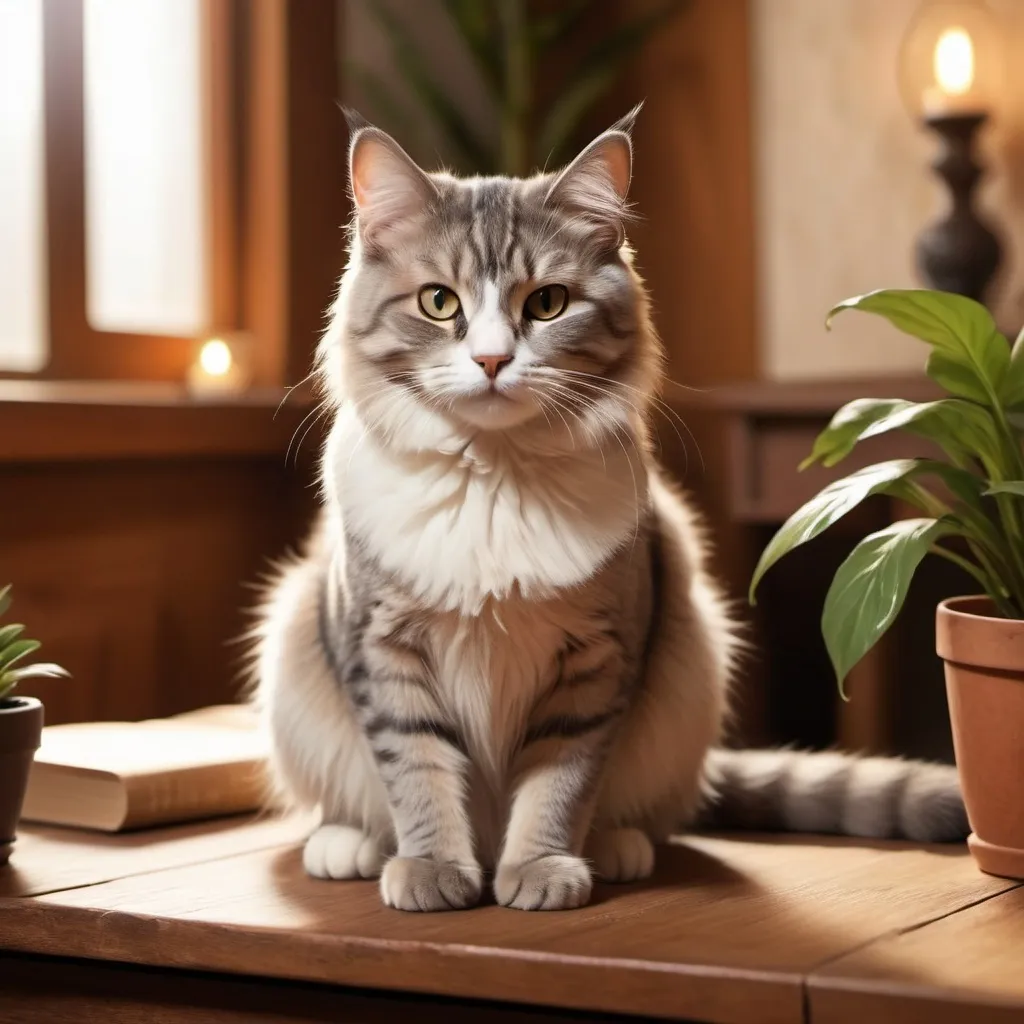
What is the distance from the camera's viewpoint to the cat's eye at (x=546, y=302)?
3.63ft

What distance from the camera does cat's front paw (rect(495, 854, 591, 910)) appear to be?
1.06m

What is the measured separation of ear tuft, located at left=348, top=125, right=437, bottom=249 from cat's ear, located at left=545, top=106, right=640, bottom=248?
10 centimetres

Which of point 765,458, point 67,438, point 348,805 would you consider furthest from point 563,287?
point 765,458

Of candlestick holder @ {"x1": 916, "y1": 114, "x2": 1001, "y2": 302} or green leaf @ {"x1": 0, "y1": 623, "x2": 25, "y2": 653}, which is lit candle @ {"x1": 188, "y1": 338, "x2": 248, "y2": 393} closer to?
green leaf @ {"x1": 0, "y1": 623, "x2": 25, "y2": 653}

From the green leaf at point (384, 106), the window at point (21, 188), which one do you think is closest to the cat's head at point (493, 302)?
the window at point (21, 188)

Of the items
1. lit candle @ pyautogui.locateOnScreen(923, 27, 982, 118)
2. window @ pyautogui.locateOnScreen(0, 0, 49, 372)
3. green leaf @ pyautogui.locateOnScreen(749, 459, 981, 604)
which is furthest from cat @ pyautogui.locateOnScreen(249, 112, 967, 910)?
lit candle @ pyautogui.locateOnScreen(923, 27, 982, 118)

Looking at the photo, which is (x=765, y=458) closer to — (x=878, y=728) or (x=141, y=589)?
(x=878, y=728)

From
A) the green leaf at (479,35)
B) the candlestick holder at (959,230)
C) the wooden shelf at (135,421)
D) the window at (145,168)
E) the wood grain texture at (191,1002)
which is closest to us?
the wood grain texture at (191,1002)

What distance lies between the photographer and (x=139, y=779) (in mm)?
1309

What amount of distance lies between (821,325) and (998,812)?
1.61 meters

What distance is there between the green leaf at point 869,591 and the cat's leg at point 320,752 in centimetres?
40

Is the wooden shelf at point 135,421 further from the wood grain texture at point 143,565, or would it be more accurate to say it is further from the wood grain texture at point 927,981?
the wood grain texture at point 927,981

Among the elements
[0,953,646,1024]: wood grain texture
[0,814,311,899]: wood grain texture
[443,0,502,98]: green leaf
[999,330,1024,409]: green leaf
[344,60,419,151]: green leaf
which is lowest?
[0,953,646,1024]: wood grain texture

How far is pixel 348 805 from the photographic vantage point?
1252 mm
